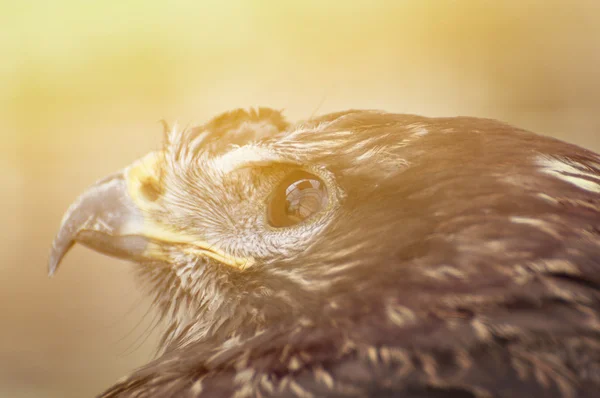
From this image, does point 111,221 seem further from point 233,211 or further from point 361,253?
point 361,253

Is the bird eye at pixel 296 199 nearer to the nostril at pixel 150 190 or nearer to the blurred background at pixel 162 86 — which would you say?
the nostril at pixel 150 190

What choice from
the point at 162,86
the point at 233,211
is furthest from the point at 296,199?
the point at 162,86

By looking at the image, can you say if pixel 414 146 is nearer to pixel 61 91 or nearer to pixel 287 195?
pixel 287 195

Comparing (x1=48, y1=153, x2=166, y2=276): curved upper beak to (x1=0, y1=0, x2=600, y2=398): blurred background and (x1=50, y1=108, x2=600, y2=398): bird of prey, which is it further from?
(x1=0, y1=0, x2=600, y2=398): blurred background

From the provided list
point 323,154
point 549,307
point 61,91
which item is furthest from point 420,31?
point 61,91

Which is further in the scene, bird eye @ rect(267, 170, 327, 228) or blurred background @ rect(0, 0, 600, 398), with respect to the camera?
blurred background @ rect(0, 0, 600, 398)

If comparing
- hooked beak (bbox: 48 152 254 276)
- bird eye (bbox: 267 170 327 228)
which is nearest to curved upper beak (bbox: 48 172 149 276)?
hooked beak (bbox: 48 152 254 276)

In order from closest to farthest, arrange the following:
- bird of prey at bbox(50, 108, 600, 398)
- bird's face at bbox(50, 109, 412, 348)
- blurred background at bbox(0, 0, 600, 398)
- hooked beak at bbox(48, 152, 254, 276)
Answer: bird of prey at bbox(50, 108, 600, 398) < bird's face at bbox(50, 109, 412, 348) < hooked beak at bbox(48, 152, 254, 276) < blurred background at bbox(0, 0, 600, 398)

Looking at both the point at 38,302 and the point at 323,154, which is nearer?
the point at 323,154
